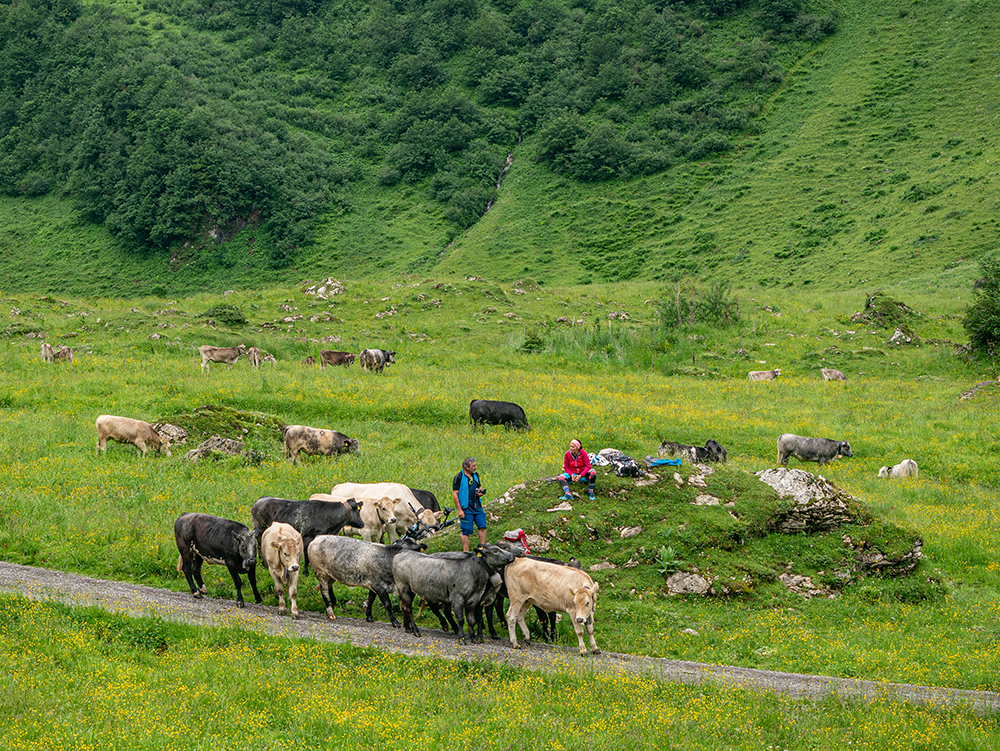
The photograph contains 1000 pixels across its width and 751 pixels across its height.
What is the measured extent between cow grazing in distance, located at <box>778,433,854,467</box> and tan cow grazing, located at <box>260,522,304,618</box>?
1884cm

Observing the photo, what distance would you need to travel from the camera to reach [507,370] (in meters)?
41.1

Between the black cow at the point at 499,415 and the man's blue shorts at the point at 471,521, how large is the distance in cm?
1282

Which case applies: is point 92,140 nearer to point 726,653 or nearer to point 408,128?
point 408,128

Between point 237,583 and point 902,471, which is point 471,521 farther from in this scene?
point 902,471

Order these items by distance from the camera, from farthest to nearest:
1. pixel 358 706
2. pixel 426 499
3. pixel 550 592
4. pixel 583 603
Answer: pixel 426 499
pixel 550 592
pixel 583 603
pixel 358 706

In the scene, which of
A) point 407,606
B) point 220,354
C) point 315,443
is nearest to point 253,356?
point 220,354

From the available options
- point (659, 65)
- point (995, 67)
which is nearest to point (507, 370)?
point (995, 67)

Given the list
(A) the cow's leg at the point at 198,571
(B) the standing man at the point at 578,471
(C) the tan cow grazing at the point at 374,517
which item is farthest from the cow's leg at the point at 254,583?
(B) the standing man at the point at 578,471

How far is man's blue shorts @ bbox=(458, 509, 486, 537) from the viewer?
55.3 ft

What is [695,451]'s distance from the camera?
26.2 m

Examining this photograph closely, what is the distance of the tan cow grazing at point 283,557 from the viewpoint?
49.2 feet

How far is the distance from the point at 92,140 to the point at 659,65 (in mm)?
76112

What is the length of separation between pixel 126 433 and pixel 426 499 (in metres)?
10.8

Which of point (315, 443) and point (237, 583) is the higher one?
point (237, 583)
